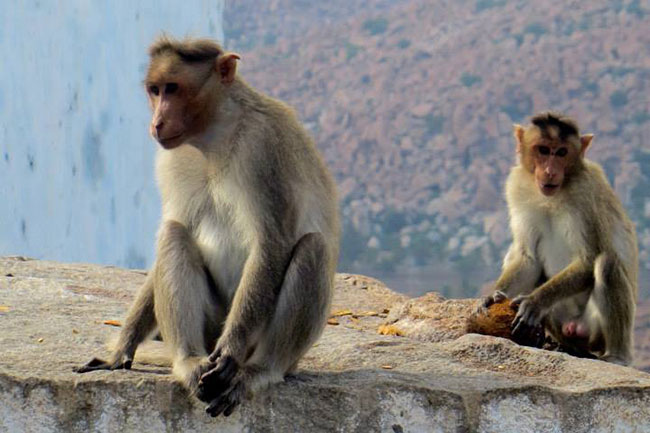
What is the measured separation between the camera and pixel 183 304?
3.81 meters

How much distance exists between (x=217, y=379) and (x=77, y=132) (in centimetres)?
582

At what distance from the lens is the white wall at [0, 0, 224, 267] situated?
328 inches

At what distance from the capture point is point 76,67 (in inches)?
359

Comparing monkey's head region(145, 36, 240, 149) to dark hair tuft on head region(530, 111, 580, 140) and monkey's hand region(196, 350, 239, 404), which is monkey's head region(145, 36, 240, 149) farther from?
dark hair tuft on head region(530, 111, 580, 140)

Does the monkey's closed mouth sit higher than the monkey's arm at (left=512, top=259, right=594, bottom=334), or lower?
higher

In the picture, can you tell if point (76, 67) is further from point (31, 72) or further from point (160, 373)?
point (160, 373)

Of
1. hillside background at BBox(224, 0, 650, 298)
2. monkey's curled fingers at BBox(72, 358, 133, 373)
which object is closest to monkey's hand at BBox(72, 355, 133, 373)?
monkey's curled fingers at BBox(72, 358, 133, 373)

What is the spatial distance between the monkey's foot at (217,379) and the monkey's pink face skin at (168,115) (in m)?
0.74

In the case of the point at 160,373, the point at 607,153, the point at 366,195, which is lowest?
the point at 366,195

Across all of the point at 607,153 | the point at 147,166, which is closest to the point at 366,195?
the point at 607,153

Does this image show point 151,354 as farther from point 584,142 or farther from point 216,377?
point 584,142

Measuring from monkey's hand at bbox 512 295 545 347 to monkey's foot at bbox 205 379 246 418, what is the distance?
200 centimetres

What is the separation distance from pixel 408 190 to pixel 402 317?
1999 centimetres

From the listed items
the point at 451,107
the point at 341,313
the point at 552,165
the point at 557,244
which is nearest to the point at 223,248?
the point at 341,313
